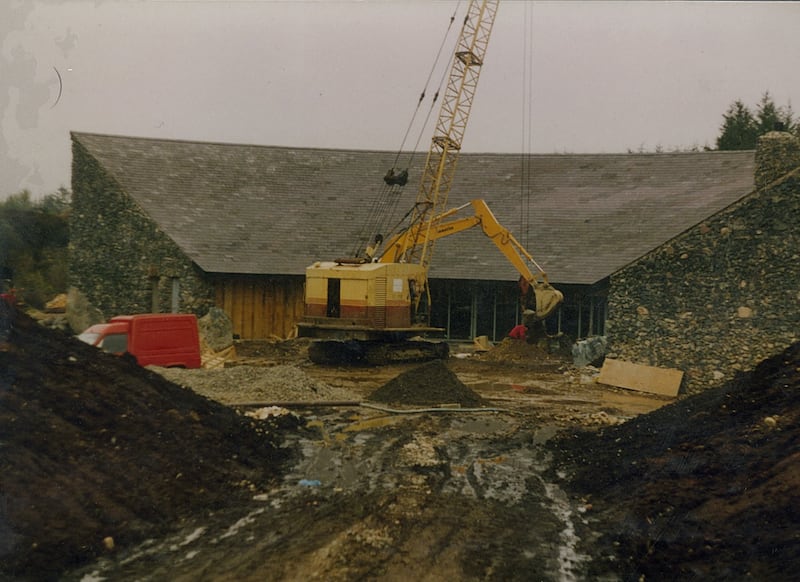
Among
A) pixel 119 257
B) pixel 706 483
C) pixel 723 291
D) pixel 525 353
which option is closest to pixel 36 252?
pixel 119 257

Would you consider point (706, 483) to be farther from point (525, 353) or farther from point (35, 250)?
point (35, 250)

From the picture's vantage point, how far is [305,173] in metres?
32.9

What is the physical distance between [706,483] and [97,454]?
6.45m

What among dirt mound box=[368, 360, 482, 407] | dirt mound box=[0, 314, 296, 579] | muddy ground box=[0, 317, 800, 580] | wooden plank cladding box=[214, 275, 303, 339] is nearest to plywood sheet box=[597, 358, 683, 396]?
dirt mound box=[368, 360, 482, 407]

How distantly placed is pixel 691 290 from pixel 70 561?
16144 mm

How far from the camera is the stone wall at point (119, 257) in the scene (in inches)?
1101

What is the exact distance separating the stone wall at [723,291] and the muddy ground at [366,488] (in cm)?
695

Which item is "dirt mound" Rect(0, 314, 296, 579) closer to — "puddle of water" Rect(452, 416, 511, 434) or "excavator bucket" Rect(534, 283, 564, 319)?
"puddle of water" Rect(452, 416, 511, 434)

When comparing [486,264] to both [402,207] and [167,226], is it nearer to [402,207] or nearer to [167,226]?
[402,207]

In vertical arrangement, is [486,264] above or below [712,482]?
above

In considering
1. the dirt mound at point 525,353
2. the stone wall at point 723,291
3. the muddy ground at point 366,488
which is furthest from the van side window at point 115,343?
the stone wall at point 723,291

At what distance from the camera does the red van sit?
52.9 feet

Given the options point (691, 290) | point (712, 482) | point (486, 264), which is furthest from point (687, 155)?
point (712, 482)

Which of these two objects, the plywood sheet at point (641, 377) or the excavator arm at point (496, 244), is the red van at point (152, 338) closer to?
the excavator arm at point (496, 244)
